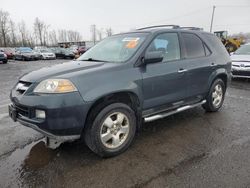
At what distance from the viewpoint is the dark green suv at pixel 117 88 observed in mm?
2795

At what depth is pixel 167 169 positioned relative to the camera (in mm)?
2908

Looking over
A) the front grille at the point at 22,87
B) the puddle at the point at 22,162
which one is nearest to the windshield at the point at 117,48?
the front grille at the point at 22,87

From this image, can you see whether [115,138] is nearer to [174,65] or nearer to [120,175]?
[120,175]

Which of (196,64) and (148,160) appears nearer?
(148,160)

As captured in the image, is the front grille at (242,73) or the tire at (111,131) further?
the front grille at (242,73)

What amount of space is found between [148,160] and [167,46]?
194cm

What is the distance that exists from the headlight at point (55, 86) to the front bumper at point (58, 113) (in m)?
0.07

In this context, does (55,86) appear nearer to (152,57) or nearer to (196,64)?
(152,57)

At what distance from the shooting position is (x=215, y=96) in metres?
5.07

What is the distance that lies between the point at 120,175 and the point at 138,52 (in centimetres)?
177

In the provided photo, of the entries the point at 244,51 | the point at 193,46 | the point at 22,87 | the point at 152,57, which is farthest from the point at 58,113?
the point at 244,51

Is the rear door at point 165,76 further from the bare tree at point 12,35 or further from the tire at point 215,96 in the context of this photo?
the bare tree at point 12,35

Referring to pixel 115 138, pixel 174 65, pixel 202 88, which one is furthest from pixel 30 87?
pixel 202 88

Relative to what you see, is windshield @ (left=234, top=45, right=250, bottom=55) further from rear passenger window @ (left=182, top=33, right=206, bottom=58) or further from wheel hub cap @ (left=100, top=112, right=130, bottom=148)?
wheel hub cap @ (left=100, top=112, right=130, bottom=148)
